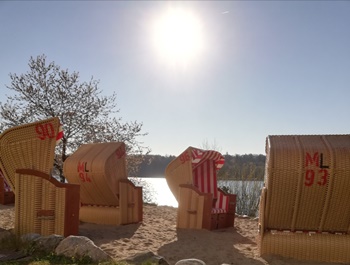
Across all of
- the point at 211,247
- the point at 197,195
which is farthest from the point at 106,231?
the point at 211,247

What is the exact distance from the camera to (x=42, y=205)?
7520 mm

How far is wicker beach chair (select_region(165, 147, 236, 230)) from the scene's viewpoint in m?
9.66

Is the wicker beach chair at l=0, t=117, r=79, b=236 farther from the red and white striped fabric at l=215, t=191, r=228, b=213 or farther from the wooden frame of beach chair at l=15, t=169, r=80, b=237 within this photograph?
the red and white striped fabric at l=215, t=191, r=228, b=213

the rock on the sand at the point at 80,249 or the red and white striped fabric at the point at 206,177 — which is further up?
the red and white striped fabric at the point at 206,177

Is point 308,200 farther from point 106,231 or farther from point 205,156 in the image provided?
point 106,231

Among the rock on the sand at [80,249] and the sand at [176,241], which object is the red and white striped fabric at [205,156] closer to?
the sand at [176,241]

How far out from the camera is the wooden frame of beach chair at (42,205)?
7.48 meters

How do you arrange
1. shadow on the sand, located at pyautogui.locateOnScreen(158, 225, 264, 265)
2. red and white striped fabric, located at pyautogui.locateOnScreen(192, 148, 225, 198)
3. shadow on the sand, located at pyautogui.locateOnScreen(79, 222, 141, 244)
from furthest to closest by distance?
red and white striped fabric, located at pyautogui.locateOnScreen(192, 148, 225, 198)
shadow on the sand, located at pyautogui.locateOnScreen(79, 222, 141, 244)
shadow on the sand, located at pyautogui.locateOnScreen(158, 225, 264, 265)

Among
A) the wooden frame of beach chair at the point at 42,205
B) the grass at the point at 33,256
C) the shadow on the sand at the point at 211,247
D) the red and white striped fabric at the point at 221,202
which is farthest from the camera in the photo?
the red and white striped fabric at the point at 221,202

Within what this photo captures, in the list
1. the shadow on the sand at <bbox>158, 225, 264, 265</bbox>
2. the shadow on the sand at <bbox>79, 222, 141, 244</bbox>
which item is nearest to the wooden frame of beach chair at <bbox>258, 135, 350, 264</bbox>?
the shadow on the sand at <bbox>158, 225, 264, 265</bbox>

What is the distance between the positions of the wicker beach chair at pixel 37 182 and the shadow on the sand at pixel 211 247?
195 centimetres

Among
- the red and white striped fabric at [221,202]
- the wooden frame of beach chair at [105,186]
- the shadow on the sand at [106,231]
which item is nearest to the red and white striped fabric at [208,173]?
the red and white striped fabric at [221,202]

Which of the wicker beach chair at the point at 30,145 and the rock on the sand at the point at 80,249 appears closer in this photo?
the rock on the sand at the point at 80,249

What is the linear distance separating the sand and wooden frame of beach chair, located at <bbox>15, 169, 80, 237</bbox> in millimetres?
839
